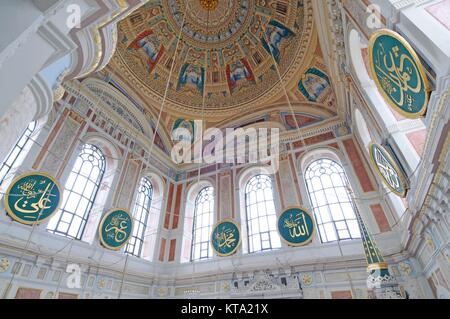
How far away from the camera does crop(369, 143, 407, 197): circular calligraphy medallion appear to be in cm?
468

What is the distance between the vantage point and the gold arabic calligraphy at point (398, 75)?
302cm

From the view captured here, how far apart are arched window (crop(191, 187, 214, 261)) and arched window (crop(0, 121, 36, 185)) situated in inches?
259

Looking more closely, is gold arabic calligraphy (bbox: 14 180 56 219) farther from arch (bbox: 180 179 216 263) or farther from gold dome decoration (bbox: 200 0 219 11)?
gold dome decoration (bbox: 200 0 219 11)

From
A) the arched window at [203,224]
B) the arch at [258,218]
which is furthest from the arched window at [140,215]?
the arch at [258,218]

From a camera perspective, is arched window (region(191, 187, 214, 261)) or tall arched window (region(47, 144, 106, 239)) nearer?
tall arched window (region(47, 144, 106, 239))

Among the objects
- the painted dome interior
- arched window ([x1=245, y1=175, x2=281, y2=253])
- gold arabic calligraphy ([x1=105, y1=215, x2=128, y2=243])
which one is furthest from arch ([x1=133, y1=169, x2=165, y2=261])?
arched window ([x1=245, y1=175, x2=281, y2=253])

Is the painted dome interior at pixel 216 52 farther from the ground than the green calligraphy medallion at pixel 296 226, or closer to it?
farther from the ground

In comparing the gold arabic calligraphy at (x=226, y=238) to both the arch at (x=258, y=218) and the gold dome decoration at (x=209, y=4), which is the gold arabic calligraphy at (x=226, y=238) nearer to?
the arch at (x=258, y=218)

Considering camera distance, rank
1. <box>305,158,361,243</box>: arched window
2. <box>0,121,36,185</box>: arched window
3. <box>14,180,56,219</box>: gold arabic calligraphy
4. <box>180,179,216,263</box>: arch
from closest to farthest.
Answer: <box>14,180,56,219</box>: gold arabic calligraphy
<box>0,121,36,185</box>: arched window
<box>305,158,361,243</box>: arched window
<box>180,179,216,263</box>: arch

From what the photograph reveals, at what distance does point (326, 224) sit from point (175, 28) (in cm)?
1081

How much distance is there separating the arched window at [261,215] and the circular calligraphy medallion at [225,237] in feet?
2.57


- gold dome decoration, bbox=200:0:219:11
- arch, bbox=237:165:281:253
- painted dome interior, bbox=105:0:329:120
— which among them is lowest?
arch, bbox=237:165:281:253

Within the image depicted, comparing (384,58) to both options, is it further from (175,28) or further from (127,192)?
(175,28)

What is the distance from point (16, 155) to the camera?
6551mm
